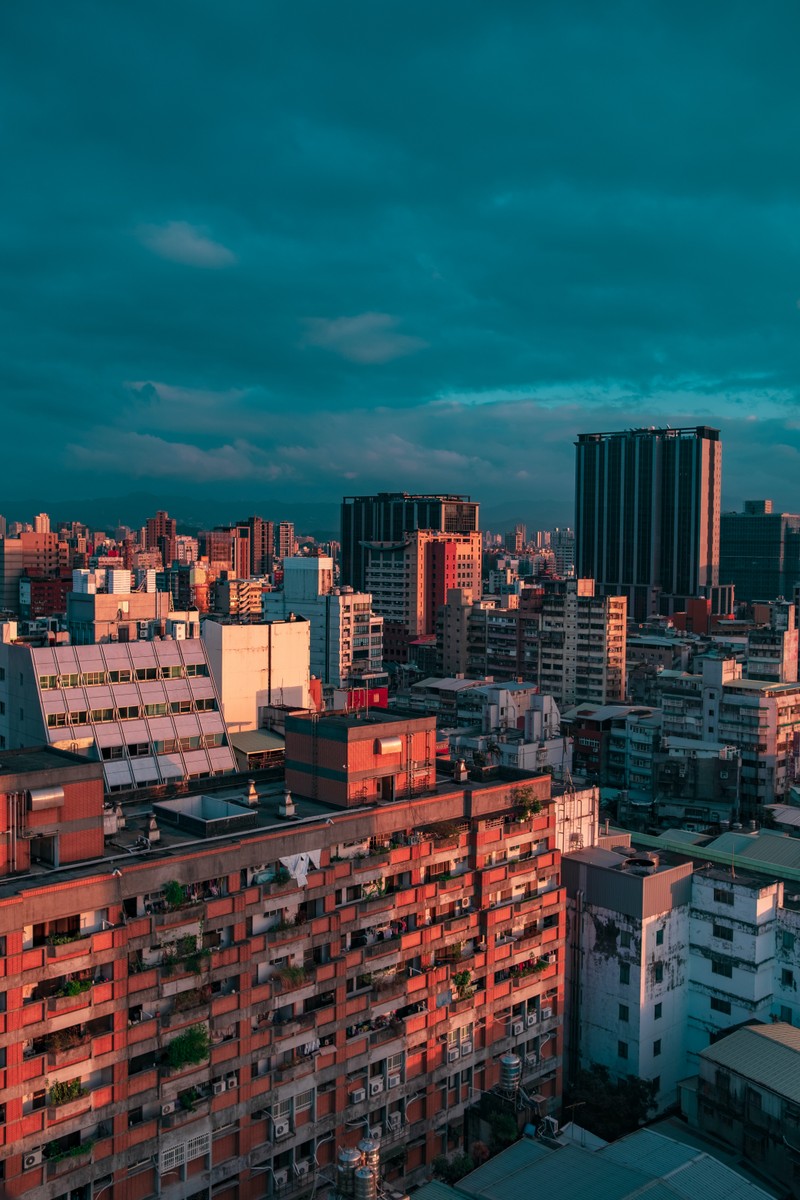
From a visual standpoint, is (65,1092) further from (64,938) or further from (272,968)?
(272,968)

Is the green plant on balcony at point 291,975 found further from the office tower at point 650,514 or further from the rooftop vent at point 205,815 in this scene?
the office tower at point 650,514

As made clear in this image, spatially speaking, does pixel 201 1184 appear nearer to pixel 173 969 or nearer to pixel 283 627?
pixel 173 969

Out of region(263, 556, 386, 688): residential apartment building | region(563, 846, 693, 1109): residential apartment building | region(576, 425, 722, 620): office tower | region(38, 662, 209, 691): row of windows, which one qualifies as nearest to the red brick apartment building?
region(563, 846, 693, 1109): residential apartment building

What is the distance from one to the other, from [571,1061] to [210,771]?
634 inches

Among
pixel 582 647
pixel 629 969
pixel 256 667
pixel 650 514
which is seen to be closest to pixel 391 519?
pixel 650 514

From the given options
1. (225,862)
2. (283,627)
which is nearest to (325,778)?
(225,862)

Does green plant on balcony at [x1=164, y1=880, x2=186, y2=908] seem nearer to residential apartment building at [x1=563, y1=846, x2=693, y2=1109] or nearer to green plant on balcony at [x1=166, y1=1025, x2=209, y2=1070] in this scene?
green plant on balcony at [x1=166, y1=1025, x2=209, y2=1070]

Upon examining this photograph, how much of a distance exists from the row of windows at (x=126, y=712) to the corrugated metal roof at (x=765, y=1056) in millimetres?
21903

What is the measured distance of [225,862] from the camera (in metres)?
21.5

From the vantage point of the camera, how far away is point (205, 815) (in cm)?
2595

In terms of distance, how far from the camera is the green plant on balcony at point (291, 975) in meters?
22.3

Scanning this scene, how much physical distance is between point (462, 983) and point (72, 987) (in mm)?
11317

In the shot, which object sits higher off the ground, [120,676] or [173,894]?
[120,676]

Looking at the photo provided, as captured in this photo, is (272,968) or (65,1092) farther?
(272,968)
